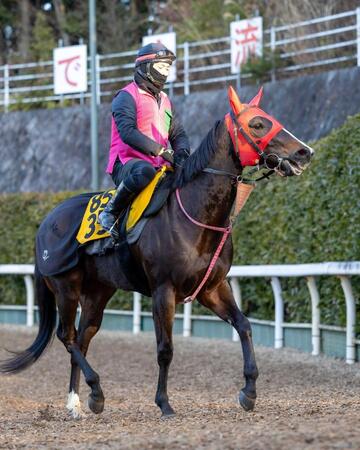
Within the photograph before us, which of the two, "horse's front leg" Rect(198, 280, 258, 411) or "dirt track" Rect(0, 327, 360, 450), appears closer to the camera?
"dirt track" Rect(0, 327, 360, 450)

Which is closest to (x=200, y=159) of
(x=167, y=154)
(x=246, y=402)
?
(x=167, y=154)

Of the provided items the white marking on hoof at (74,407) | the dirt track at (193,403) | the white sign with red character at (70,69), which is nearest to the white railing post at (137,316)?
the dirt track at (193,403)

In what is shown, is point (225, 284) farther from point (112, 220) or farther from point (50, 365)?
point (50, 365)

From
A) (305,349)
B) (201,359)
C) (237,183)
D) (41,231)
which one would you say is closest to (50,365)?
(201,359)

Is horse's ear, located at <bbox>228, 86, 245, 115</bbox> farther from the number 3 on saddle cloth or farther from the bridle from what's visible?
the number 3 on saddle cloth

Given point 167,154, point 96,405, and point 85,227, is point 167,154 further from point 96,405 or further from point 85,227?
point 96,405

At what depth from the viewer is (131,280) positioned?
25.8 feet

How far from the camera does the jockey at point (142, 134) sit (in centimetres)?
765

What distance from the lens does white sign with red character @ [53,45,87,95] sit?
26844mm

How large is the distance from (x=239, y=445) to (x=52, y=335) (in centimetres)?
404

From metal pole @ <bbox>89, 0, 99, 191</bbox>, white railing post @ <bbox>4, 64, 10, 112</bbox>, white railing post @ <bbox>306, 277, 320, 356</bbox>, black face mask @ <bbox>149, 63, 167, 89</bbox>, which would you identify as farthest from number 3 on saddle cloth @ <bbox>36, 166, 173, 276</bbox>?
white railing post @ <bbox>4, 64, 10, 112</bbox>

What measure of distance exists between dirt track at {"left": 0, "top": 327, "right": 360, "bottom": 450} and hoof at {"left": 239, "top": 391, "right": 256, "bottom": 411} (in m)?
0.08

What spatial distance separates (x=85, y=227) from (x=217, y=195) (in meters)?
1.41

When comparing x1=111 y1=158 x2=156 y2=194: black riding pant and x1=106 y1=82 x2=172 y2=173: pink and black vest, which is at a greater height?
x1=106 y1=82 x2=172 y2=173: pink and black vest
